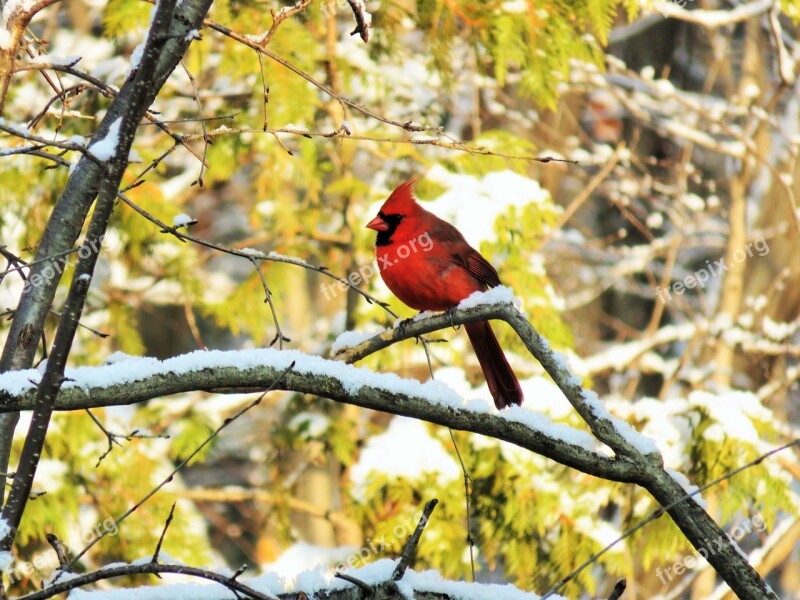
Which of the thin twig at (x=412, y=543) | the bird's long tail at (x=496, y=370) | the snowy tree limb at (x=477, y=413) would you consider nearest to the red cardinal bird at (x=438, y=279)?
the bird's long tail at (x=496, y=370)

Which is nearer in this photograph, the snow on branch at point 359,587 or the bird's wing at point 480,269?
the snow on branch at point 359,587

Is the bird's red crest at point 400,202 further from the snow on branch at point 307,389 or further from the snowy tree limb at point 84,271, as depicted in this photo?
the snowy tree limb at point 84,271

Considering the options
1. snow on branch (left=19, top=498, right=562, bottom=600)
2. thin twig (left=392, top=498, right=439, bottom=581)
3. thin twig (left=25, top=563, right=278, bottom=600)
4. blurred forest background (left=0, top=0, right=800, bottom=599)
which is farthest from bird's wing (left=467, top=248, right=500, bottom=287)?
thin twig (left=25, top=563, right=278, bottom=600)

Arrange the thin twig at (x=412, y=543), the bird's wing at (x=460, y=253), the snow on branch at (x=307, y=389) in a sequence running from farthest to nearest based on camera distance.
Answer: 1. the bird's wing at (x=460, y=253)
2. the snow on branch at (x=307, y=389)
3. the thin twig at (x=412, y=543)

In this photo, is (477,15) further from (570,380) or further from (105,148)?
(105,148)

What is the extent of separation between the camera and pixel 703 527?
1813 millimetres

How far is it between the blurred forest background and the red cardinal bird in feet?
1.33

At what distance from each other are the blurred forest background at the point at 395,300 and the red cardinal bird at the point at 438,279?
41cm

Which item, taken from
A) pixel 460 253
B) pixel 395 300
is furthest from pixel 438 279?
pixel 395 300

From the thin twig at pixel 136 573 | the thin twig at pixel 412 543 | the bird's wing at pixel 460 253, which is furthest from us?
the bird's wing at pixel 460 253

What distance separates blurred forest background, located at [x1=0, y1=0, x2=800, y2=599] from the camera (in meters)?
4.42

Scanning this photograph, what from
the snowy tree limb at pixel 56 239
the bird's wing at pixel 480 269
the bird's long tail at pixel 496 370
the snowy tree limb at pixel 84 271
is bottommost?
the snowy tree limb at pixel 84 271

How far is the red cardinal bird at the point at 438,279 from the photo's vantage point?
3598mm

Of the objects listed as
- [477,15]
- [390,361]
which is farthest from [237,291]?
[477,15]
